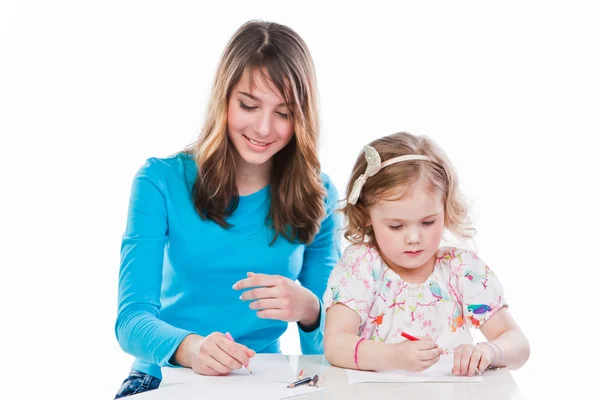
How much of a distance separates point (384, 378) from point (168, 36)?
76.6 inches

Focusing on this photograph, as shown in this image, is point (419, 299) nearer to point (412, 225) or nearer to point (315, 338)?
point (412, 225)

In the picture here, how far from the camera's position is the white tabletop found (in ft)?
4.00

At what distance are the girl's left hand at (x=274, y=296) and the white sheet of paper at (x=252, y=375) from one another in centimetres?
10

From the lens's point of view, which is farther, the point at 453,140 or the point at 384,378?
the point at 453,140

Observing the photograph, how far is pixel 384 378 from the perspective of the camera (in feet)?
4.29

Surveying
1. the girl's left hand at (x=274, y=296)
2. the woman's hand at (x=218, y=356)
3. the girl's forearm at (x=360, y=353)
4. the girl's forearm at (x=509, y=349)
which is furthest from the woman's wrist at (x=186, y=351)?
the girl's forearm at (x=509, y=349)

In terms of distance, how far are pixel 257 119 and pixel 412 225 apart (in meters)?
0.39

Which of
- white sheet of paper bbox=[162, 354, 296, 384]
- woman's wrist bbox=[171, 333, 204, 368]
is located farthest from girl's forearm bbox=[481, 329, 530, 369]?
woman's wrist bbox=[171, 333, 204, 368]

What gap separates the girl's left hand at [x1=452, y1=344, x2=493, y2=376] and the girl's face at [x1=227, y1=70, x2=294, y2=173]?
57 centimetres

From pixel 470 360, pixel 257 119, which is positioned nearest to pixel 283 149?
pixel 257 119

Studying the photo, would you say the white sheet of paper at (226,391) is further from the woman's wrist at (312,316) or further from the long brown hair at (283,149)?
the long brown hair at (283,149)

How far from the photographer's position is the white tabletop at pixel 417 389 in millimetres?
1220

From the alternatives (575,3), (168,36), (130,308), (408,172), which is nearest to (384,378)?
(408,172)

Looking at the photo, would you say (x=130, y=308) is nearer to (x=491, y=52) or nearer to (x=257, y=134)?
(x=257, y=134)
